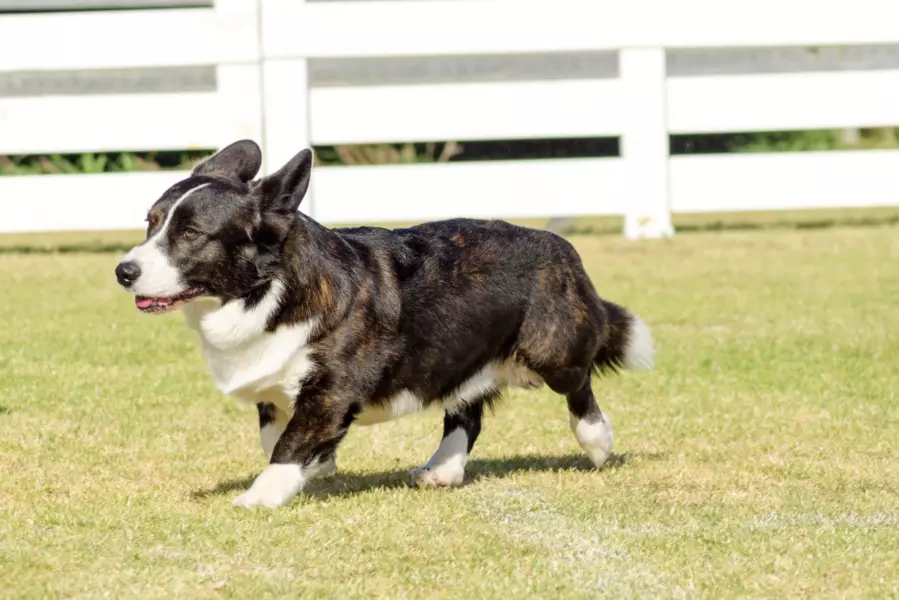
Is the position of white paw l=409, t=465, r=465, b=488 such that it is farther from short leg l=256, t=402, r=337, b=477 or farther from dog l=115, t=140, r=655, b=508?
short leg l=256, t=402, r=337, b=477

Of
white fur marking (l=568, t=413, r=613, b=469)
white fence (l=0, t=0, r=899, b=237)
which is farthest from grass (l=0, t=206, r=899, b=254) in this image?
white fur marking (l=568, t=413, r=613, b=469)

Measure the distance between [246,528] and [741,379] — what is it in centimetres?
454

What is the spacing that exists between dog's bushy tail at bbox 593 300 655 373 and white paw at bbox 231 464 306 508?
1770 mm

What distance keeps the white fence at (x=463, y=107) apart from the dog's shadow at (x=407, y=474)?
34.7ft

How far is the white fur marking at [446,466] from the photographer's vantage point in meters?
6.56

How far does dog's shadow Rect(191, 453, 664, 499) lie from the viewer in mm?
6515

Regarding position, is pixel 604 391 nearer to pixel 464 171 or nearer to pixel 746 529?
pixel 746 529

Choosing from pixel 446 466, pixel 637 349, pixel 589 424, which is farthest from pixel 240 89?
pixel 446 466

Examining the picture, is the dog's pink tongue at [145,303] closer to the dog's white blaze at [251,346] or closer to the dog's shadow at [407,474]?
the dog's white blaze at [251,346]

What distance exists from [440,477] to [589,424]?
72cm

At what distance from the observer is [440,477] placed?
656cm

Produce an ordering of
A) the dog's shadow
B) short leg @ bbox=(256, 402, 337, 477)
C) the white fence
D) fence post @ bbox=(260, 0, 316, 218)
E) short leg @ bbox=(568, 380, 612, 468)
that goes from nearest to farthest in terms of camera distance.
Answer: short leg @ bbox=(256, 402, 337, 477) < the dog's shadow < short leg @ bbox=(568, 380, 612, 468) < the white fence < fence post @ bbox=(260, 0, 316, 218)

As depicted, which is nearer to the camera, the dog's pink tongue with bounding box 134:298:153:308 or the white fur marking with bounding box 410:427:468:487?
the dog's pink tongue with bounding box 134:298:153:308

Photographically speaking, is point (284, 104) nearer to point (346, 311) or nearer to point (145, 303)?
point (346, 311)
